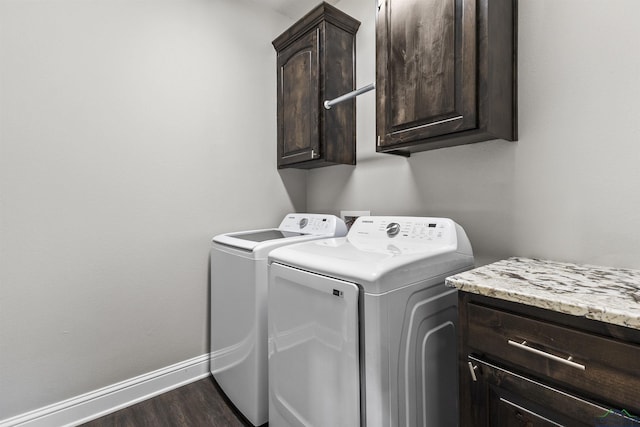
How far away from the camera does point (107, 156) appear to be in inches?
65.2

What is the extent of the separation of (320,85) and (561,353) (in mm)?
1782

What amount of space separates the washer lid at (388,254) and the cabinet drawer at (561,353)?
233 millimetres

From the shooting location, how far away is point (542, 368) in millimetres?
780

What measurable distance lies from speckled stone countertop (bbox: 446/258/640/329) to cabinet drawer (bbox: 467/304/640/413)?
0.21 feet

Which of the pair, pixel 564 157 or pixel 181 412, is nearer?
pixel 564 157

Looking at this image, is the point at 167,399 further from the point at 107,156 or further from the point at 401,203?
the point at 401,203

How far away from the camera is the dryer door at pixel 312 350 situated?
965mm

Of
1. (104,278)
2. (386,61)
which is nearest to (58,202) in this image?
(104,278)

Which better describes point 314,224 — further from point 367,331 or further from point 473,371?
point 473,371

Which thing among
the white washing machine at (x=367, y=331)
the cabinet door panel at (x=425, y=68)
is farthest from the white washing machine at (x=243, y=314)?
the cabinet door panel at (x=425, y=68)

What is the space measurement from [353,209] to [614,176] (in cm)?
132

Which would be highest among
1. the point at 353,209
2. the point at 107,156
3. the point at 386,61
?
the point at 386,61

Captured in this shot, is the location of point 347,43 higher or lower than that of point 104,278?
higher

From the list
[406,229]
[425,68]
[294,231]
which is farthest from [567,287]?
[294,231]
